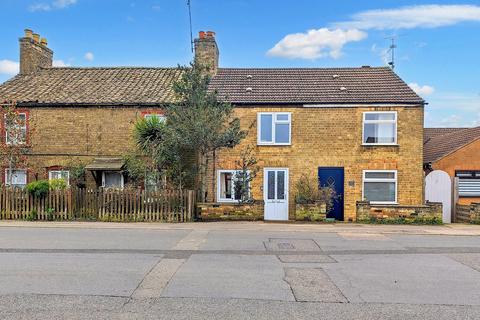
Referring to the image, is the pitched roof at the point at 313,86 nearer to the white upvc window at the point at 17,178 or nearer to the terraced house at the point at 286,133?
the terraced house at the point at 286,133

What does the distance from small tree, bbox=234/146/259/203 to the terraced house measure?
311 mm

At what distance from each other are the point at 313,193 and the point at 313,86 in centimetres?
572

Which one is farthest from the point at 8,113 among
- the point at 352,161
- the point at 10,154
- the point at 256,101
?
the point at 352,161

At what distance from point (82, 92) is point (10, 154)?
4544 mm

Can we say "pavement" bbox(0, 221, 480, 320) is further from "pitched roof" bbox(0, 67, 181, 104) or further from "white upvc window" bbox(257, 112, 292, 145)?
"pitched roof" bbox(0, 67, 181, 104)

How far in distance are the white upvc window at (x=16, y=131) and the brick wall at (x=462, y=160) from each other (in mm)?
19760

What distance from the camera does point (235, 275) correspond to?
820cm

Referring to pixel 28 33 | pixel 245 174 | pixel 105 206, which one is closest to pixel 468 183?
pixel 245 174

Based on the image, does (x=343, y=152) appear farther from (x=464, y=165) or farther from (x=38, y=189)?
(x=38, y=189)

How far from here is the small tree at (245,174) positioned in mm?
18641

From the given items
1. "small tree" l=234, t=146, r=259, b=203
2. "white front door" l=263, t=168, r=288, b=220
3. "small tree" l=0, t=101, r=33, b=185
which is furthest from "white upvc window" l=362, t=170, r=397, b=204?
"small tree" l=0, t=101, r=33, b=185

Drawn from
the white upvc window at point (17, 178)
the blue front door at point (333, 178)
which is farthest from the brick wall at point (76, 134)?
the blue front door at point (333, 178)

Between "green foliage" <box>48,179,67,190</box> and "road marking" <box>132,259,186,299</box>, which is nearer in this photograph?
"road marking" <box>132,259,186,299</box>

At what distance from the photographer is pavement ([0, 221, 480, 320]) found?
6188mm
